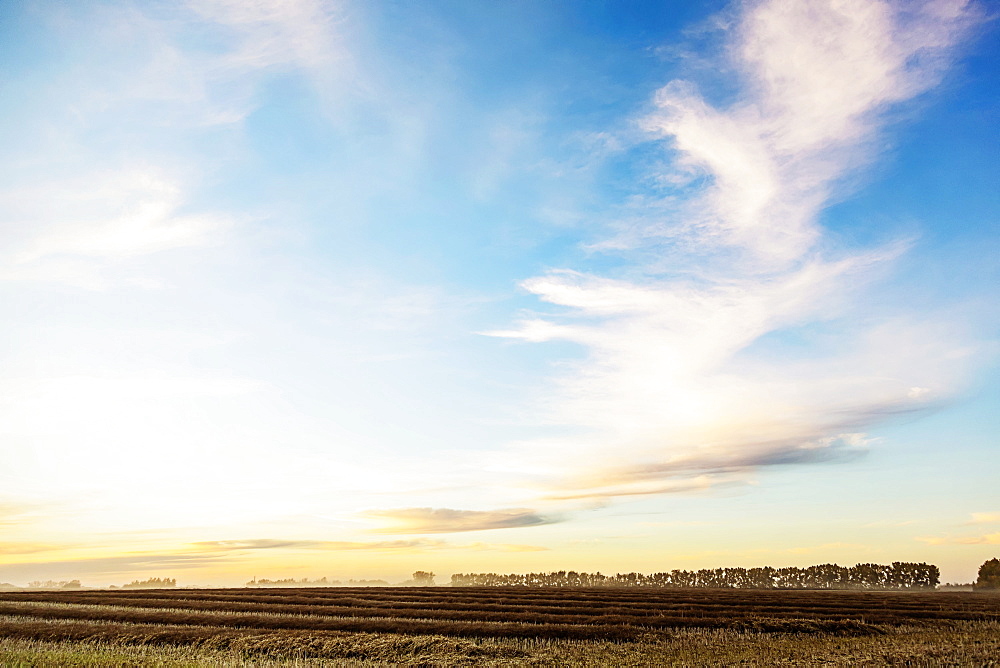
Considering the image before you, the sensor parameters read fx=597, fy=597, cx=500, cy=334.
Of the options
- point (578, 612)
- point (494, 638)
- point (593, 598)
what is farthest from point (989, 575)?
point (494, 638)

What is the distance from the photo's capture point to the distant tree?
5221 inches

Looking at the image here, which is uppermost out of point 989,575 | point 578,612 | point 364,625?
point 364,625

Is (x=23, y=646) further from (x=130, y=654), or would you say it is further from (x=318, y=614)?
(x=318, y=614)

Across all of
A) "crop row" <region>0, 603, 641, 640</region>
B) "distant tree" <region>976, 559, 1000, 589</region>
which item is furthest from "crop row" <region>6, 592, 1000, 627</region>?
"distant tree" <region>976, 559, 1000, 589</region>

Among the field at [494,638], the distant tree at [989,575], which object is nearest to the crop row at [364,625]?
the field at [494,638]

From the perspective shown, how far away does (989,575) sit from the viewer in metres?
135

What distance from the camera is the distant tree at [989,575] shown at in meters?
133

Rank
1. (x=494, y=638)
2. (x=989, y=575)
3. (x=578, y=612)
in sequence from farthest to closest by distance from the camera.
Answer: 1. (x=989, y=575)
2. (x=578, y=612)
3. (x=494, y=638)

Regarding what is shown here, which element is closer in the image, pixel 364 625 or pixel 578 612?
pixel 364 625

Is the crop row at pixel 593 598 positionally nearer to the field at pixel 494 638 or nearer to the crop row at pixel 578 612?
the crop row at pixel 578 612

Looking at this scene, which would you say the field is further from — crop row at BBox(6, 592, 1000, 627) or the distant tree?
the distant tree

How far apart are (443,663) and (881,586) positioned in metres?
167

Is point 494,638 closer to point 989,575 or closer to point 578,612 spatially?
point 578,612

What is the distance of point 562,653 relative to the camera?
2252 centimetres
